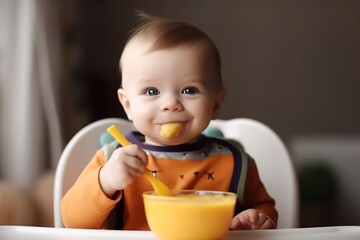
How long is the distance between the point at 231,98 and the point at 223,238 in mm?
1650

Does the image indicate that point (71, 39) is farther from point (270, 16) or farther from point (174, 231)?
point (174, 231)

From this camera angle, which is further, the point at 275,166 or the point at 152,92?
the point at 275,166

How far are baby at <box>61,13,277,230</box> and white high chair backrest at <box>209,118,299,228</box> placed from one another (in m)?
0.25

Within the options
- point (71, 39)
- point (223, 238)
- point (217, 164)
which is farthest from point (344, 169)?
point (223, 238)

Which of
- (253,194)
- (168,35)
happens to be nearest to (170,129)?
(168,35)

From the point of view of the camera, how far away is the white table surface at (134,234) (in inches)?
20.5

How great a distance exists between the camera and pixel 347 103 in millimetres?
2207

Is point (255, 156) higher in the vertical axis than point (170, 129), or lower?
lower

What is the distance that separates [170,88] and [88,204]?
19cm

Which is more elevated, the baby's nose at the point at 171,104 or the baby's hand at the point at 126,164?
the baby's nose at the point at 171,104

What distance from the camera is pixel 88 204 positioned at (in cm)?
61

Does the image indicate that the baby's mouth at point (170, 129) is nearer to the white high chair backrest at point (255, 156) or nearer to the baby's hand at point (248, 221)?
the baby's hand at point (248, 221)

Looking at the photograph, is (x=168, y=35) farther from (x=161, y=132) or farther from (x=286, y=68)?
(x=286, y=68)

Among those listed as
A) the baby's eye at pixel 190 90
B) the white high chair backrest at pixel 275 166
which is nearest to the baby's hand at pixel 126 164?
the baby's eye at pixel 190 90
